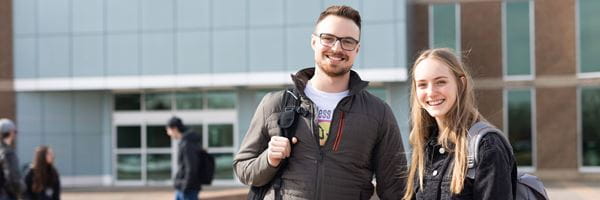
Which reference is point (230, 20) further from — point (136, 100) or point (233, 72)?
point (136, 100)

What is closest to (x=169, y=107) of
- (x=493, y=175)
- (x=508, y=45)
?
(x=508, y=45)

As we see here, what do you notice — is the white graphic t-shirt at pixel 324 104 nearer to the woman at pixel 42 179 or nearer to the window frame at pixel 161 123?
the woman at pixel 42 179

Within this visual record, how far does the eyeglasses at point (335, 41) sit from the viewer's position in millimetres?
2789

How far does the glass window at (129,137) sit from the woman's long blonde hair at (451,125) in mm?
17378

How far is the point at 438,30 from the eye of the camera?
1988cm

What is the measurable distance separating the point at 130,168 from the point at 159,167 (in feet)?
3.00

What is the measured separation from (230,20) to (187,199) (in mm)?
10262

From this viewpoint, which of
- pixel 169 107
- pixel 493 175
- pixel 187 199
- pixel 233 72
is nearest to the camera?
pixel 493 175

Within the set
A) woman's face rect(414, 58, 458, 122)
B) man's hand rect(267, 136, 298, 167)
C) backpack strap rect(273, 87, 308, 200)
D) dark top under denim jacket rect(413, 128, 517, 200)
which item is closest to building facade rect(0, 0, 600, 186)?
backpack strap rect(273, 87, 308, 200)

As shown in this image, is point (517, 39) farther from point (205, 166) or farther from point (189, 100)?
point (205, 166)

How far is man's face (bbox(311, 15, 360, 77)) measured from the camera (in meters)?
2.79

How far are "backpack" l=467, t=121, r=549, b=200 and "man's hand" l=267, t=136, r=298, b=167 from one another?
77 cm

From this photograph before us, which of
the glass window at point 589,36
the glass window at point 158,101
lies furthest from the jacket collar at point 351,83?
the glass window at point 589,36

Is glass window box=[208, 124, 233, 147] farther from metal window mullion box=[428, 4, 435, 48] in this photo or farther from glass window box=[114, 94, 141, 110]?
metal window mullion box=[428, 4, 435, 48]
